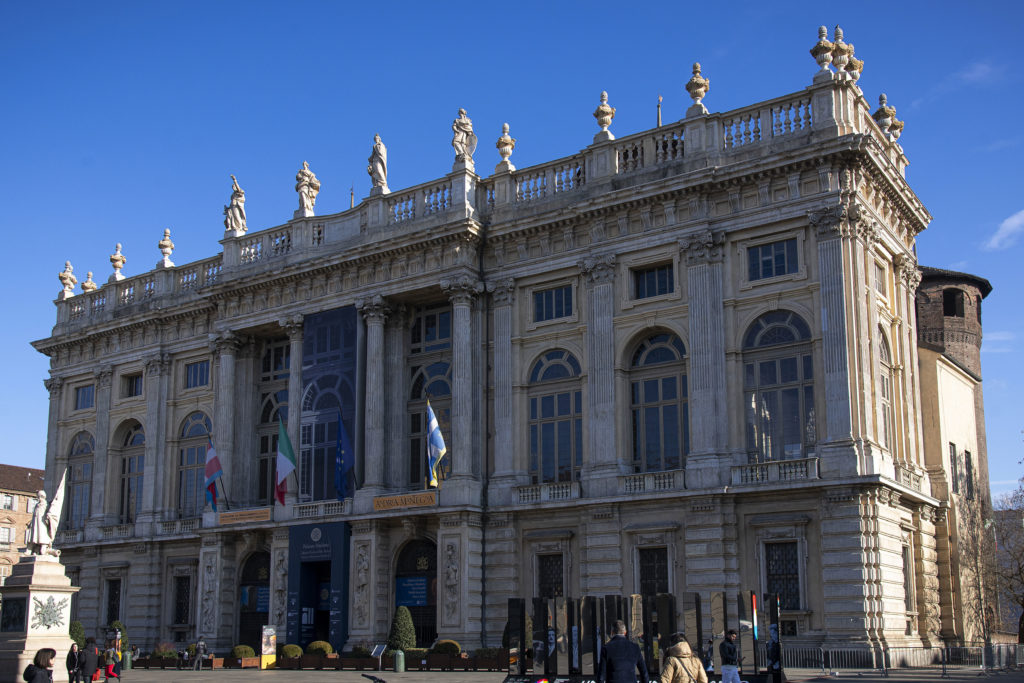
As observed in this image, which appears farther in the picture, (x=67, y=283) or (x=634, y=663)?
(x=67, y=283)

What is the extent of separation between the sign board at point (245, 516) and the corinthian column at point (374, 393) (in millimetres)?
4739

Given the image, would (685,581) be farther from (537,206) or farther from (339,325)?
(339,325)

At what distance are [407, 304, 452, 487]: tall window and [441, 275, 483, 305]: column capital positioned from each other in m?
1.97

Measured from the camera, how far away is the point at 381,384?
42594mm

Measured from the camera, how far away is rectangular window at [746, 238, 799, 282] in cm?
3531

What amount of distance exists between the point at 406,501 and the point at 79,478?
22853 mm

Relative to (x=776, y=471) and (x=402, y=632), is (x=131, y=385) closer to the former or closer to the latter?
(x=402, y=632)

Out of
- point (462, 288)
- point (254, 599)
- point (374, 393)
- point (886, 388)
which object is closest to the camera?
point (886, 388)

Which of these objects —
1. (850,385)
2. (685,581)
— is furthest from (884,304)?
(685,581)

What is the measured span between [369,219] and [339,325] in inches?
173

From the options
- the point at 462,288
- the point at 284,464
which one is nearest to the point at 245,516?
the point at 284,464

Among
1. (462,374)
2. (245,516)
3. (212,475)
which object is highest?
(462,374)

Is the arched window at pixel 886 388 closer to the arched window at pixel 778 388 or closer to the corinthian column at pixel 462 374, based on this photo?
the arched window at pixel 778 388

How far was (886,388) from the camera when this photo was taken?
36531mm
